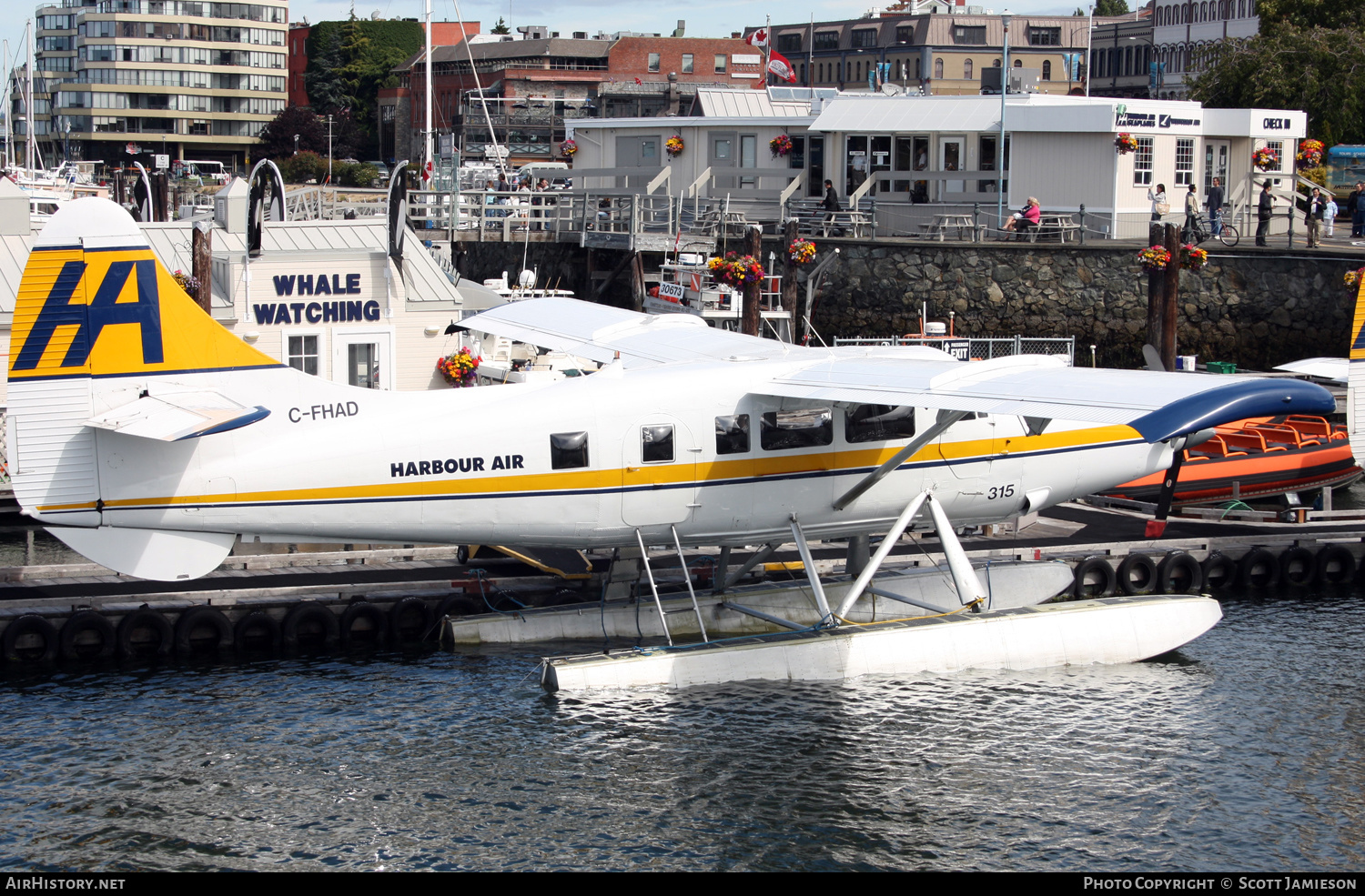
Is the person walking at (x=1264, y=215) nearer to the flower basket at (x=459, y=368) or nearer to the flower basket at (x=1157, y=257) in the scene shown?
the flower basket at (x=1157, y=257)

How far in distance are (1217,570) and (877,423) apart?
736 centimetres

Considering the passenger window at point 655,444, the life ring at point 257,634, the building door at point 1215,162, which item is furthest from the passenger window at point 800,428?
the building door at point 1215,162

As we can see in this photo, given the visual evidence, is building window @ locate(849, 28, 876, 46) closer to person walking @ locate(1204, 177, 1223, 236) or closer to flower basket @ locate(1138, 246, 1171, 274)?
person walking @ locate(1204, 177, 1223, 236)

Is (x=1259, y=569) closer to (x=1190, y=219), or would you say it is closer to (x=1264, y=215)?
(x=1190, y=219)

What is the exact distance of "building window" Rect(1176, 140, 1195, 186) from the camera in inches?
1547

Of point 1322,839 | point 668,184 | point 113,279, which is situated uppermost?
point 668,184

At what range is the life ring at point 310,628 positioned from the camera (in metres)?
17.4

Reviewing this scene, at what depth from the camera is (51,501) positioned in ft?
47.2

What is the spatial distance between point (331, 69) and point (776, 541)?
13235 centimetres

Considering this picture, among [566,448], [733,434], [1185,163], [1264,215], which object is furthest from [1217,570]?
[1185,163]

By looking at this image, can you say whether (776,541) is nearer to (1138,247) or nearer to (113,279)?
(113,279)

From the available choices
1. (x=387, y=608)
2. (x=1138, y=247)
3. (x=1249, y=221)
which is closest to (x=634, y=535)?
(x=387, y=608)

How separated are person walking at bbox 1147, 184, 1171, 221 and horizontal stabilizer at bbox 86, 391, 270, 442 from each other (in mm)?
27712

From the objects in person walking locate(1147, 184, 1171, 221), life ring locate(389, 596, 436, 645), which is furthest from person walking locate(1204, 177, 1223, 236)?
life ring locate(389, 596, 436, 645)
